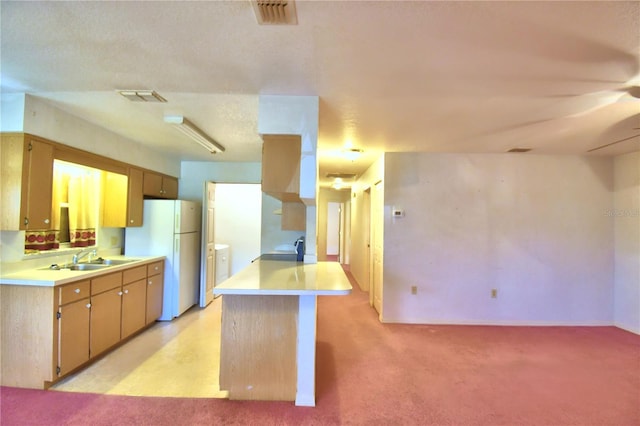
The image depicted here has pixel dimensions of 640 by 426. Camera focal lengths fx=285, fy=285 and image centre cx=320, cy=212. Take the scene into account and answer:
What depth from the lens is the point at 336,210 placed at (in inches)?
440

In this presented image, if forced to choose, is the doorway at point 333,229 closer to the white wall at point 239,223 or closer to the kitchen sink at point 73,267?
the white wall at point 239,223

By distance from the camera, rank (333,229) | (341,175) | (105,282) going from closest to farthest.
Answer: (105,282) < (341,175) < (333,229)

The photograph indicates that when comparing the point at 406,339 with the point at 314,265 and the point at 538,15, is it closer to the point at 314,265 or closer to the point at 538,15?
the point at 314,265

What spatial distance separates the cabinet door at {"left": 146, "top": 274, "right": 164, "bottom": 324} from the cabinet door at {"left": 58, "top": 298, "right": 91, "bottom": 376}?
95 cm

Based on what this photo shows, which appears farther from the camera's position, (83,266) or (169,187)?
(169,187)

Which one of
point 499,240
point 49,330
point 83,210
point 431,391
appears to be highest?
point 83,210

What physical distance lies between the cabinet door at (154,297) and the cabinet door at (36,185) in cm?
137

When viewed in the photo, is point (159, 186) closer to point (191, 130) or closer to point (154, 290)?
point (154, 290)

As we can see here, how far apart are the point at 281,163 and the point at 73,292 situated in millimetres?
2066

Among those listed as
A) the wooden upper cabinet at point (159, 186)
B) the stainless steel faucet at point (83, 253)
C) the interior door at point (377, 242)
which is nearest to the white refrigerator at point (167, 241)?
the wooden upper cabinet at point (159, 186)

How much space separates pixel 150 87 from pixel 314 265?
198 centimetres

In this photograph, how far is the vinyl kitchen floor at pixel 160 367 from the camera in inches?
89.0

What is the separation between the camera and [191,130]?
291 cm

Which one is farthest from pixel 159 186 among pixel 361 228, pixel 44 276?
pixel 361 228
